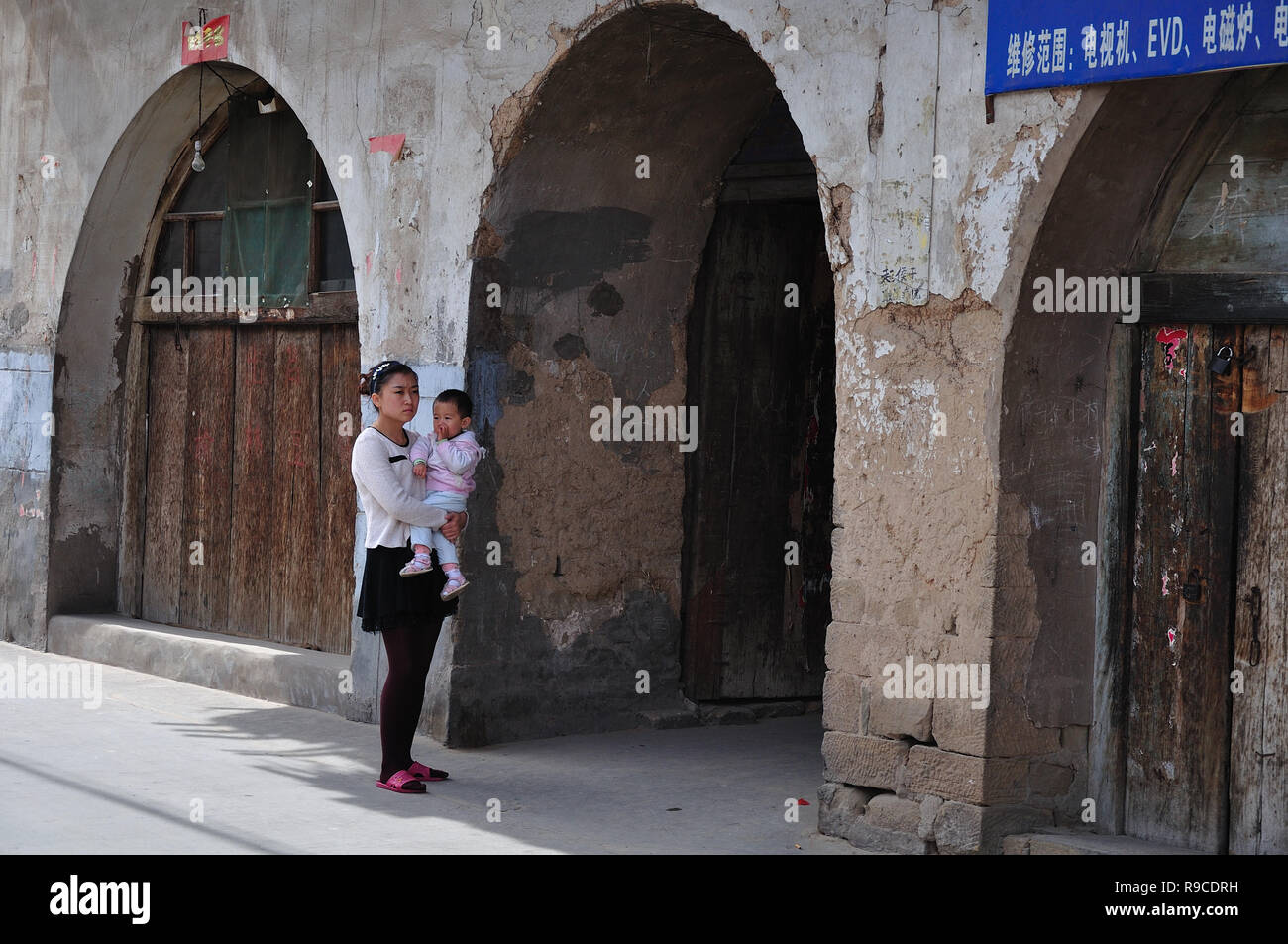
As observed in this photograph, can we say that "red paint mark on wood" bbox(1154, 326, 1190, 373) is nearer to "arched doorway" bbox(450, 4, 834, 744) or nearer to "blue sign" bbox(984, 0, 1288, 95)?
"blue sign" bbox(984, 0, 1288, 95)

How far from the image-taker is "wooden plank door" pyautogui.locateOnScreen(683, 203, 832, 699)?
25.9ft

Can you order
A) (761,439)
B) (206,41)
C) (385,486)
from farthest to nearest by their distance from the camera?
(206,41), (761,439), (385,486)

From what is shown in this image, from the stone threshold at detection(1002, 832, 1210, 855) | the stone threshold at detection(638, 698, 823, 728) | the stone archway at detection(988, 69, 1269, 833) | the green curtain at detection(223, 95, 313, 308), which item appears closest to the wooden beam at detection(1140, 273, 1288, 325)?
the stone archway at detection(988, 69, 1269, 833)

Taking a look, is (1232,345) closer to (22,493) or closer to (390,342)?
(390,342)

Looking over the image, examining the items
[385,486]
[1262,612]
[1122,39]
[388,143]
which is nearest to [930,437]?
[1262,612]

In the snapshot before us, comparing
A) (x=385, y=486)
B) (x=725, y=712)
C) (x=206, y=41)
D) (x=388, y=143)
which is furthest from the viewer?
(x=206, y=41)

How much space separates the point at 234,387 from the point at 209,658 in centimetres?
161

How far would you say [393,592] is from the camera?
6152 mm

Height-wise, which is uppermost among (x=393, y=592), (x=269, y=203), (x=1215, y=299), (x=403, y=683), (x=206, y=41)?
(x=206, y=41)

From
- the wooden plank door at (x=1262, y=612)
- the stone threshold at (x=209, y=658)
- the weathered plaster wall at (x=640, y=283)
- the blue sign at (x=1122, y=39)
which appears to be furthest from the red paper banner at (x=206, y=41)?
Answer: the wooden plank door at (x=1262, y=612)

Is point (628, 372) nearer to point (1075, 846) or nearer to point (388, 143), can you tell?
point (388, 143)

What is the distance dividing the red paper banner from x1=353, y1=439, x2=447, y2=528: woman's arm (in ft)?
11.6

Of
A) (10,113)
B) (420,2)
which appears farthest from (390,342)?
(10,113)

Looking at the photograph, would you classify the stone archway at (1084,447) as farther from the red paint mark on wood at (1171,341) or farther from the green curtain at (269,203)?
the green curtain at (269,203)
